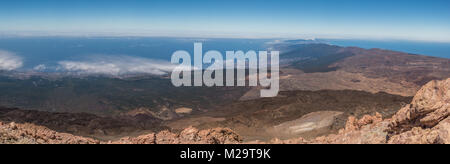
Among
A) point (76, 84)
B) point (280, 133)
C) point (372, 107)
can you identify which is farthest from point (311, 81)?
point (76, 84)

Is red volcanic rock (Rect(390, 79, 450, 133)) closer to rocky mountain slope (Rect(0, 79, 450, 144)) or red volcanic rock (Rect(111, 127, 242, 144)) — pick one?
rocky mountain slope (Rect(0, 79, 450, 144))

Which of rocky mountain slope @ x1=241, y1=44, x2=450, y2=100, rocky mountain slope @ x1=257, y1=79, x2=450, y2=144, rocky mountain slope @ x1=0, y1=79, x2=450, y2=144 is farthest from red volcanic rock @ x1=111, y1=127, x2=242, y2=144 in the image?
rocky mountain slope @ x1=241, y1=44, x2=450, y2=100

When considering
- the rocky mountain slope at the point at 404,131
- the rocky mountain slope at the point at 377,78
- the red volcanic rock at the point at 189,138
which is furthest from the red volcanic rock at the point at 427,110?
the rocky mountain slope at the point at 377,78

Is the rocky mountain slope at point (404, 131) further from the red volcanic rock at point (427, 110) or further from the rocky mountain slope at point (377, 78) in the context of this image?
the rocky mountain slope at point (377, 78)

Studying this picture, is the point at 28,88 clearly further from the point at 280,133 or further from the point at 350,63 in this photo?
the point at 350,63

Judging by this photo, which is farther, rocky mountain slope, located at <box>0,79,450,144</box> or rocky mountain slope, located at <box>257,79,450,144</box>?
rocky mountain slope, located at <box>0,79,450,144</box>

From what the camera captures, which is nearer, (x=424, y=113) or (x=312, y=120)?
(x=424, y=113)

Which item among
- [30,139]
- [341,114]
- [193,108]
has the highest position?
[30,139]

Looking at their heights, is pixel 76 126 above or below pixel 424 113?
below

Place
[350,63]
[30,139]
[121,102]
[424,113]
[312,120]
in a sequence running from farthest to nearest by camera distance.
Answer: [350,63] → [121,102] → [312,120] → [424,113] → [30,139]

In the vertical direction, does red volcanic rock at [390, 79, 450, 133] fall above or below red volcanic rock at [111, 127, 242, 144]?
above

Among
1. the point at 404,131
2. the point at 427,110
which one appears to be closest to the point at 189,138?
the point at 404,131
